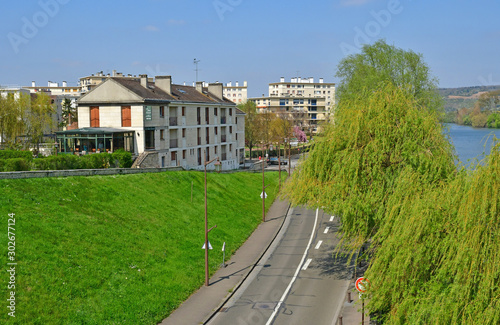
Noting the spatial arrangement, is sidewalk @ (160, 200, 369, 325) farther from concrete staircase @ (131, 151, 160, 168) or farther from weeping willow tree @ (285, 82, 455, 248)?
concrete staircase @ (131, 151, 160, 168)

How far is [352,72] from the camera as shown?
57594 millimetres

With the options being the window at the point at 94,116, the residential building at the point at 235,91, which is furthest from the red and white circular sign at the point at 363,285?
the residential building at the point at 235,91

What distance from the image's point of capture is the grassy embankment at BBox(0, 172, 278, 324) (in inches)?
799

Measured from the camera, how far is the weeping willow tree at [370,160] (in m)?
22.0

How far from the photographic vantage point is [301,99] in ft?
510

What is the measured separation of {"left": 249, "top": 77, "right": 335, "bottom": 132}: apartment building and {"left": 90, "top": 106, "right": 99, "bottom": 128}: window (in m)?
93.7

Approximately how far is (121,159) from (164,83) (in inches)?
724

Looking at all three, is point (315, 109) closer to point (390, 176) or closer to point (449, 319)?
point (390, 176)

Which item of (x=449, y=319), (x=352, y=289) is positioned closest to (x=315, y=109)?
(x=352, y=289)

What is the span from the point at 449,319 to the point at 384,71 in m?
43.6

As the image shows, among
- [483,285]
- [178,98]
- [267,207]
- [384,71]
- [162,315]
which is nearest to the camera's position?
[483,285]

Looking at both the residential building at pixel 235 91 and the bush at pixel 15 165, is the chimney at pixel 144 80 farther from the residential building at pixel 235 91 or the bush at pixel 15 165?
the residential building at pixel 235 91

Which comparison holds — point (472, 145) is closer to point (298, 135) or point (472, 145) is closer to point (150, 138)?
point (298, 135)

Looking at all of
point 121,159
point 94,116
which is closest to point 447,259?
point 121,159
